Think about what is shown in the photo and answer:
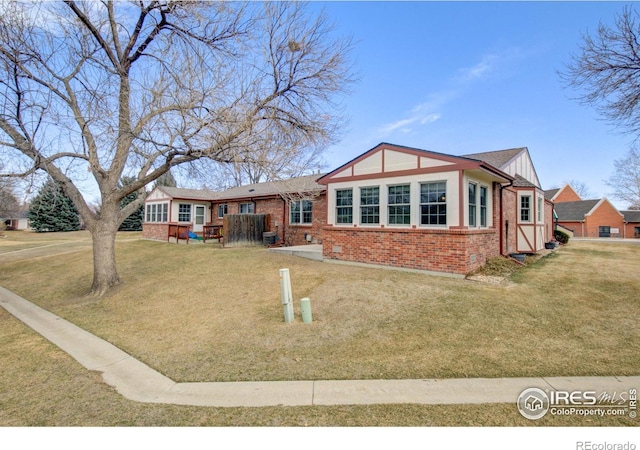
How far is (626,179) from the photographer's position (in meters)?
34.8

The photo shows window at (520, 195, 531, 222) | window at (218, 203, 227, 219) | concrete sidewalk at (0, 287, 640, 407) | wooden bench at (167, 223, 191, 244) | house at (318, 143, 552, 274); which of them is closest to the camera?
concrete sidewalk at (0, 287, 640, 407)

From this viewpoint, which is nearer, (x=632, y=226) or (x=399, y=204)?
(x=399, y=204)

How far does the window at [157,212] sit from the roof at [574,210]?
4554 cm

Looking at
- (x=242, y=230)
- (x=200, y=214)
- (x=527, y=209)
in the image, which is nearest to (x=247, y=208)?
(x=242, y=230)

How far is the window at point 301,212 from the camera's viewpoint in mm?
16267

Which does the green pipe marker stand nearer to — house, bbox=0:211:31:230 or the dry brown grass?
the dry brown grass

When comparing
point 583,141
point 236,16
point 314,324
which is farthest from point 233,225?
point 583,141

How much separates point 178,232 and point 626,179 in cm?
4791

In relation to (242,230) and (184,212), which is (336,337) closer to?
(242,230)

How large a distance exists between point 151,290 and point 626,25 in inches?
555

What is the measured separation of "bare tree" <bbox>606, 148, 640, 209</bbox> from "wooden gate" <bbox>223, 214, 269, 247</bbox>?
37703 millimetres

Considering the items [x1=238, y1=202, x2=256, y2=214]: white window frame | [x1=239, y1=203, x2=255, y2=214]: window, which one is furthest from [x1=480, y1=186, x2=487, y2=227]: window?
[x1=239, y1=203, x2=255, y2=214]: window

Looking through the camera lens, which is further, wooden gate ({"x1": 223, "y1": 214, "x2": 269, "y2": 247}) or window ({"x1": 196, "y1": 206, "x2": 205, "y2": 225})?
window ({"x1": 196, "y1": 206, "x2": 205, "y2": 225})

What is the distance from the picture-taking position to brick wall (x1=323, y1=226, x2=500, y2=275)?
8.76 meters
